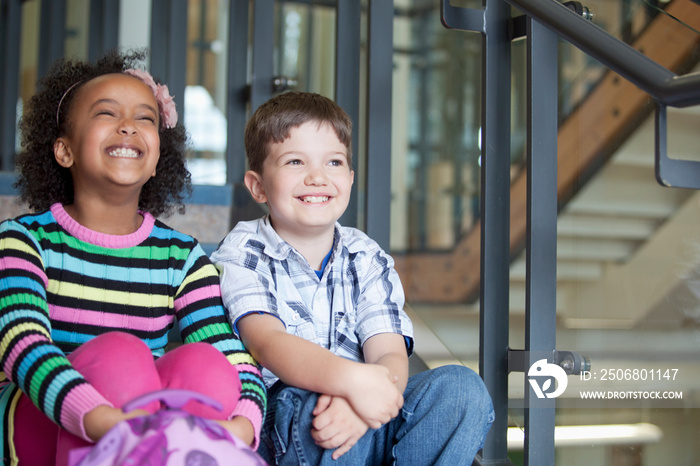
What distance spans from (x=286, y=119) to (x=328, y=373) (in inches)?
17.4

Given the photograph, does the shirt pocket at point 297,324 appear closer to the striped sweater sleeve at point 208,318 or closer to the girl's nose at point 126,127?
the striped sweater sleeve at point 208,318

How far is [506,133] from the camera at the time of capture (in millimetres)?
1173

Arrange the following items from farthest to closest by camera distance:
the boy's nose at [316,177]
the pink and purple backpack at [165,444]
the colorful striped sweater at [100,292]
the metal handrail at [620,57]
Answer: the boy's nose at [316,177], the colorful striped sweater at [100,292], the metal handrail at [620,57], the pink and purple backpack at [165,444]

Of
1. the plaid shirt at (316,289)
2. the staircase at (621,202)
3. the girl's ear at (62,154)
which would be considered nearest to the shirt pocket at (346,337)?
the plaid shirt at (316,289)

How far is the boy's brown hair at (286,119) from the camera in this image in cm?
113

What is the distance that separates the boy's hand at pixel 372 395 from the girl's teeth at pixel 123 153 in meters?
0.48

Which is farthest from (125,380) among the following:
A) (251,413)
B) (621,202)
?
(621,202)

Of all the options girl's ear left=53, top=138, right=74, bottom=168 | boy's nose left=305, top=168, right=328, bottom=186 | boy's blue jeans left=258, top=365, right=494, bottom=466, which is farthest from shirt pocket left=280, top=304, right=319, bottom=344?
girl's ear left=53, top=138, right=74, bottom=168

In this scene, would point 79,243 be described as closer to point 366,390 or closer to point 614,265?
point 366,390

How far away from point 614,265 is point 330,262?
1.83 ft

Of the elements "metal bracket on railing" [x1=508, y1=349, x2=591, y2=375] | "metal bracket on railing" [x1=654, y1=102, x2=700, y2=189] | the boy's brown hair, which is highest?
the boy's brown hair

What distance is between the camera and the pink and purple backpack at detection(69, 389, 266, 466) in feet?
2.17

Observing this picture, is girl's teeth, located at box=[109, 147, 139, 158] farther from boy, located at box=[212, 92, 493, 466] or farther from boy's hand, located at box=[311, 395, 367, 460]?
boy's hand, located at box=[311, 395, 367, 460]

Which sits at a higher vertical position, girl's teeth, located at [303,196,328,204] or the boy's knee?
girl's teeth, located at [303,196,328,204]
